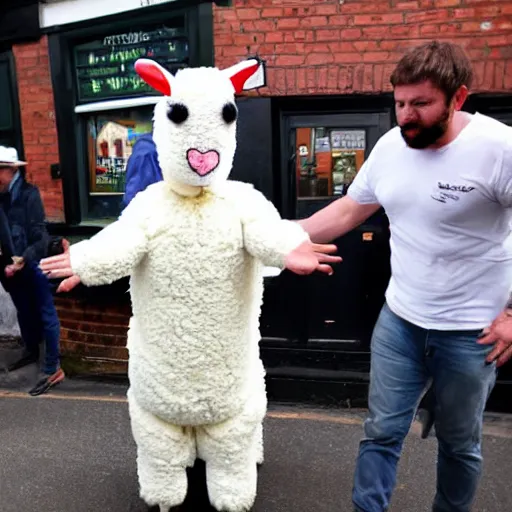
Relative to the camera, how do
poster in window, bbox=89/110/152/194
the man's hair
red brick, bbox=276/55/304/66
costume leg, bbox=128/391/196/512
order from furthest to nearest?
poster in window, bbox=89/110/152/194
red brick, bbox=276/55/304/66
costume leg, bbox=128/391/196/512
the man's hair

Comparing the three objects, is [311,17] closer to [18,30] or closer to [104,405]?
[18,30]

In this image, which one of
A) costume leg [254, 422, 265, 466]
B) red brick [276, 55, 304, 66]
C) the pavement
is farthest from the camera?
red brick [276, 55, 304, 66]

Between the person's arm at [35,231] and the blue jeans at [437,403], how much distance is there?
3.09 m

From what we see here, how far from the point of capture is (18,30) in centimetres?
523

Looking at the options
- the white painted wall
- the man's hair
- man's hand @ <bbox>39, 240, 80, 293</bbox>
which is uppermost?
the white painted wall

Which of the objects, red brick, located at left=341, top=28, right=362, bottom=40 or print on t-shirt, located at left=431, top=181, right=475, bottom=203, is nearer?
print on t-shirt, located at left=431, top=181, right=475, bottom=203

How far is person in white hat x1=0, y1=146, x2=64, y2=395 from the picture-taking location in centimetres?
463

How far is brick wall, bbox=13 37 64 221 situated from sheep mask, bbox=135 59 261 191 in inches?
129

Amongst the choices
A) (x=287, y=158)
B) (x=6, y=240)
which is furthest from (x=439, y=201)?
(x=6, y=240)

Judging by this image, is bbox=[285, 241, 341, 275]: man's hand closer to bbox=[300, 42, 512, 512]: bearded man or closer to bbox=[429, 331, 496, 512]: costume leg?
bbox=[300, 42, 512, 512]: bearded man

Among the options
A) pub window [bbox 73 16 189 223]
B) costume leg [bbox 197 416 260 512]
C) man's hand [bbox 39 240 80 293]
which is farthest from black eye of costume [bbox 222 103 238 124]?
pub window [bbox 73 16 189 223]

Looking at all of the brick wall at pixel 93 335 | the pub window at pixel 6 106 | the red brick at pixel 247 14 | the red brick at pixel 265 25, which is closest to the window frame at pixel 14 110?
the pub window at pixel 6 106

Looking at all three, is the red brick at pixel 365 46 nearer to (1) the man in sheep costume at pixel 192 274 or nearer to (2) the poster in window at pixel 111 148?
(2) the poster in window at pixel 111 148

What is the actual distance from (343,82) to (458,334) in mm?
2488
